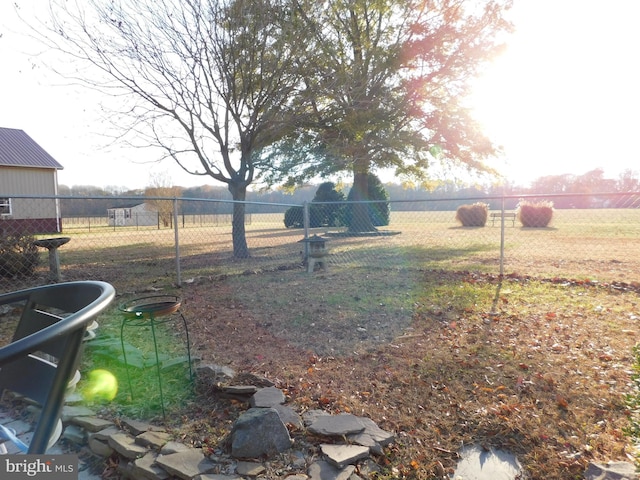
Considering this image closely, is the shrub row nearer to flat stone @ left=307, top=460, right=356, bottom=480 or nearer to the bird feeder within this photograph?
the bird feeder

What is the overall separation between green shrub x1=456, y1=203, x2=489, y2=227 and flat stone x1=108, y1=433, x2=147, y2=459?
23044 millimetres

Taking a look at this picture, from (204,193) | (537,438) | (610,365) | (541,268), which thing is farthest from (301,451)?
(204,193)

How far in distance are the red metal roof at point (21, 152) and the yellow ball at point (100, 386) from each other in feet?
67.8

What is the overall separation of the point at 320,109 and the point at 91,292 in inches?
462

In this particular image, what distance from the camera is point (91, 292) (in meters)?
1.31

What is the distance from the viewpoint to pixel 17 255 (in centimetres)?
666

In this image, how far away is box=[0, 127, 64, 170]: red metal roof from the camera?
19.2 m

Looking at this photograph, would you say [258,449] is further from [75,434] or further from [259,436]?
[75,434]

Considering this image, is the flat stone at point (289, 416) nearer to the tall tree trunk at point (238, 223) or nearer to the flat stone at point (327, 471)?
the flat stone at point (327, 471)

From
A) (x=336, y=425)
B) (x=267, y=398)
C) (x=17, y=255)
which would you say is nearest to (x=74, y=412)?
(x=267, y=398)

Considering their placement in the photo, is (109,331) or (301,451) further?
(109,331)

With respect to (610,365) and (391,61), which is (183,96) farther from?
(610,365)

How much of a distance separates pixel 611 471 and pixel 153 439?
90.0 inches

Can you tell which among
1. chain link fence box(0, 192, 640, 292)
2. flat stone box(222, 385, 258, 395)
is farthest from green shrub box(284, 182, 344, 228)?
flat stone box(222, 385, 258, 395)
